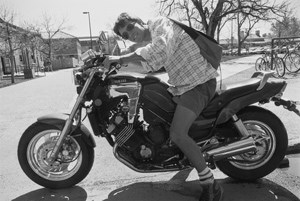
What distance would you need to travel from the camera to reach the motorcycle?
2846 mm

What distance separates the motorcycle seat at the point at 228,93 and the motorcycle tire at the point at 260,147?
0.26 m

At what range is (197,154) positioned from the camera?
2729 mm

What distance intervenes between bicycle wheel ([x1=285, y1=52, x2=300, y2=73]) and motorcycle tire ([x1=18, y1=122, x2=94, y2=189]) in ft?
36.1

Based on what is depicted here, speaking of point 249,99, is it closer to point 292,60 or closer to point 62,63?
point 292,60

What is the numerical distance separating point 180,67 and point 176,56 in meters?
0.11

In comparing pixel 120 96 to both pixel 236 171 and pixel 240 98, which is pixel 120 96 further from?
pixel 236 171

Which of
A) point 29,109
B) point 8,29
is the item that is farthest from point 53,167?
point 8,29

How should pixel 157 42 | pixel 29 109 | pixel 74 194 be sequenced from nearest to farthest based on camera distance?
pixel 157 42 < pixel 74 194 < pixel 29 109

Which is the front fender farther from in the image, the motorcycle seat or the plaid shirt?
the motorcycle seat

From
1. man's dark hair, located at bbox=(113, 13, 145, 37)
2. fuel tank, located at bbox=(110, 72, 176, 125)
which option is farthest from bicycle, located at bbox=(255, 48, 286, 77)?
man's dark hair, located at bbox=(113, 13, 145, 37)

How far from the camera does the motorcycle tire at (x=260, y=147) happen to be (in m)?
3.05

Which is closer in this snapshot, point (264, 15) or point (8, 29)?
point (8, 29)

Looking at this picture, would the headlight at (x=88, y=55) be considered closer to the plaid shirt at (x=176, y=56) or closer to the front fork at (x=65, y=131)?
the front fork at (x=65, y=131)

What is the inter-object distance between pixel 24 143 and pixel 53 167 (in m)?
Answer: 0.42
